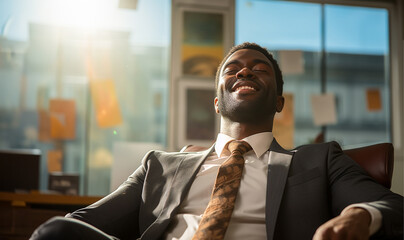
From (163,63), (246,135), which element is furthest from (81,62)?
(246,135)

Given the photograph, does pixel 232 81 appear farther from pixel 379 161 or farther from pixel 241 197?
pixel 379 161

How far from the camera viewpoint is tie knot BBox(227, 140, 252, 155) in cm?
156

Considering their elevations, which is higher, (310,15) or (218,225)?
(310,15)

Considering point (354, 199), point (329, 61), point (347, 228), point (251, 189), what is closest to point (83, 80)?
point (329, 61)

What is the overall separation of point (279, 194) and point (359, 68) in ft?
9.55

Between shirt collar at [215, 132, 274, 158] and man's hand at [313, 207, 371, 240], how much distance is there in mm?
537

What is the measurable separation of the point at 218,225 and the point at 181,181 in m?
0.27

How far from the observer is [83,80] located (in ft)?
11.7

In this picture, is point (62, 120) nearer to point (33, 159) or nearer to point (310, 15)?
point (33, 159)

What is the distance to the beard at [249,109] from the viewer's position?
1.64 metres

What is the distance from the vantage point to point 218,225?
1308 millimetres

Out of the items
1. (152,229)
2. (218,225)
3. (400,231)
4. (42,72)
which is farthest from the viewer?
(42,72)

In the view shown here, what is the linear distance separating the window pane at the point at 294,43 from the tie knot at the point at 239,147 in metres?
2.26

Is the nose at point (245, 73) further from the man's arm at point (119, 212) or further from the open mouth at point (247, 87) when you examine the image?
the man's arm at point (119, 212)
